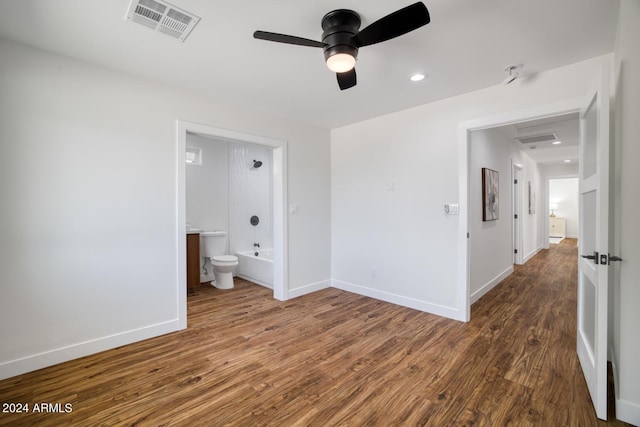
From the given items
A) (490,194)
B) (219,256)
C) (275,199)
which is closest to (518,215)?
(490,194)

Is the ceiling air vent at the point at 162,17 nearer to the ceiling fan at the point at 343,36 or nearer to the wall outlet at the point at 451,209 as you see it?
the ceiling fan at the point at 343,36

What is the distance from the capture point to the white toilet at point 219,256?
4.30 m

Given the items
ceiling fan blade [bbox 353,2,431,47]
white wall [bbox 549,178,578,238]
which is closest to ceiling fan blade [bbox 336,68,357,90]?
ceiling fan blade [bbox 353,2,431,47]

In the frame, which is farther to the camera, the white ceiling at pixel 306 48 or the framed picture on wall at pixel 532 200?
the framed picture on wall at pixel 532 200

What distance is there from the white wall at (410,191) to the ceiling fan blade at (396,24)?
176cm

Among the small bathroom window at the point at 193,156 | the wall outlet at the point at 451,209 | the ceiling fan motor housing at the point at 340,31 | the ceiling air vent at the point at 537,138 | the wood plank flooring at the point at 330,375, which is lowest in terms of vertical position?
the wood plank flooring at the point at 330,375

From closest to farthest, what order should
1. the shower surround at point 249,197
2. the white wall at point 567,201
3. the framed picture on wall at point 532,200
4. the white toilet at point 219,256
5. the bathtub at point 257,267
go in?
the white toilet at point 219,256, the bathtub at point 257,267, the shower surround at point 249,197, the framed picture on wall at point 532,200, the white wall at point 567,201

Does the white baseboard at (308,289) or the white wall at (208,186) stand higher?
the white wall at (208,186)

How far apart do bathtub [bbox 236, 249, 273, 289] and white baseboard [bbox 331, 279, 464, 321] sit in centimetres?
103

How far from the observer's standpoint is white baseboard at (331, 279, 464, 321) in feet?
10.5

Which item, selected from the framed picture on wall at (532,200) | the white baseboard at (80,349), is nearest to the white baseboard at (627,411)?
the white baseboard at (80,349)

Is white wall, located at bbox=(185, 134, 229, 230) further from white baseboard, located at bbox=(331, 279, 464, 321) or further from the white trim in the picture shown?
the white trim

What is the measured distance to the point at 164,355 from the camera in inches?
95.1

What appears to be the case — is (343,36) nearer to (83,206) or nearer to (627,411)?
(83,206)
